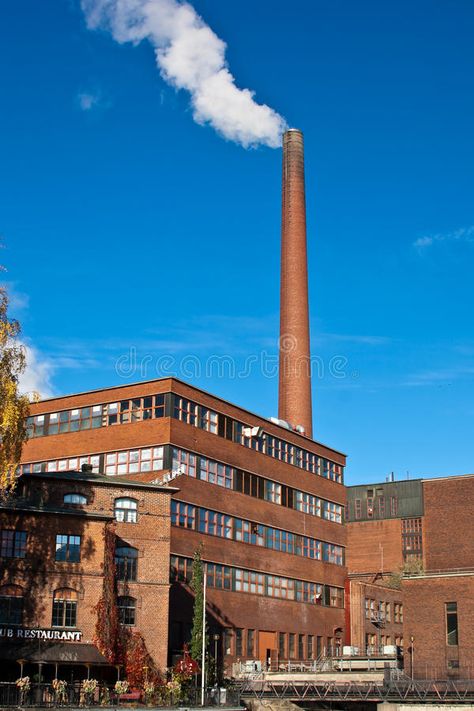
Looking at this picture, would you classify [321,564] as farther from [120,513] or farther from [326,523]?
[120,513]

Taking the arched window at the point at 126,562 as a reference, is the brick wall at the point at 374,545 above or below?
above

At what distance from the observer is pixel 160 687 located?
49.5 metres

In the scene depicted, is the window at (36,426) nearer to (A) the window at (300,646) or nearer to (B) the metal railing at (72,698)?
(A) the window at (300,646)

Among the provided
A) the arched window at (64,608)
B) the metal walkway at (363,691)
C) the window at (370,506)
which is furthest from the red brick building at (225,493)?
the window at (370,506)

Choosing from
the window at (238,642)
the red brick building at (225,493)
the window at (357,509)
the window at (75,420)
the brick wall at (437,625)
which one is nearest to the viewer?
the red brick building at (225,493)

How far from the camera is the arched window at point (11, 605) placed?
48.5 metres

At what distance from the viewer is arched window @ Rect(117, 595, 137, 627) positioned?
2060 inches

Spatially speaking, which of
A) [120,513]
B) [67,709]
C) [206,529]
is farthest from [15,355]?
[206,529]

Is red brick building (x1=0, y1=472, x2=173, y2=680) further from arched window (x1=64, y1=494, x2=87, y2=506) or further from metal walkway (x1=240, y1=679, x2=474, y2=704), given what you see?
metal walkway (x1=240, y1=679, x2=474, y2=704)

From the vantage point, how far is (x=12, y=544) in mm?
49938

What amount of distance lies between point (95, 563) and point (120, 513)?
4087mm

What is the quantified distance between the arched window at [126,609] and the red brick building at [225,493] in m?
7.39

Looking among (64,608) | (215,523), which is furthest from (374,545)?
(64,608)

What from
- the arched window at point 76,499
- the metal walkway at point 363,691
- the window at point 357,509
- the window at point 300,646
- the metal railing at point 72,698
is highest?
the window at point 357,509
